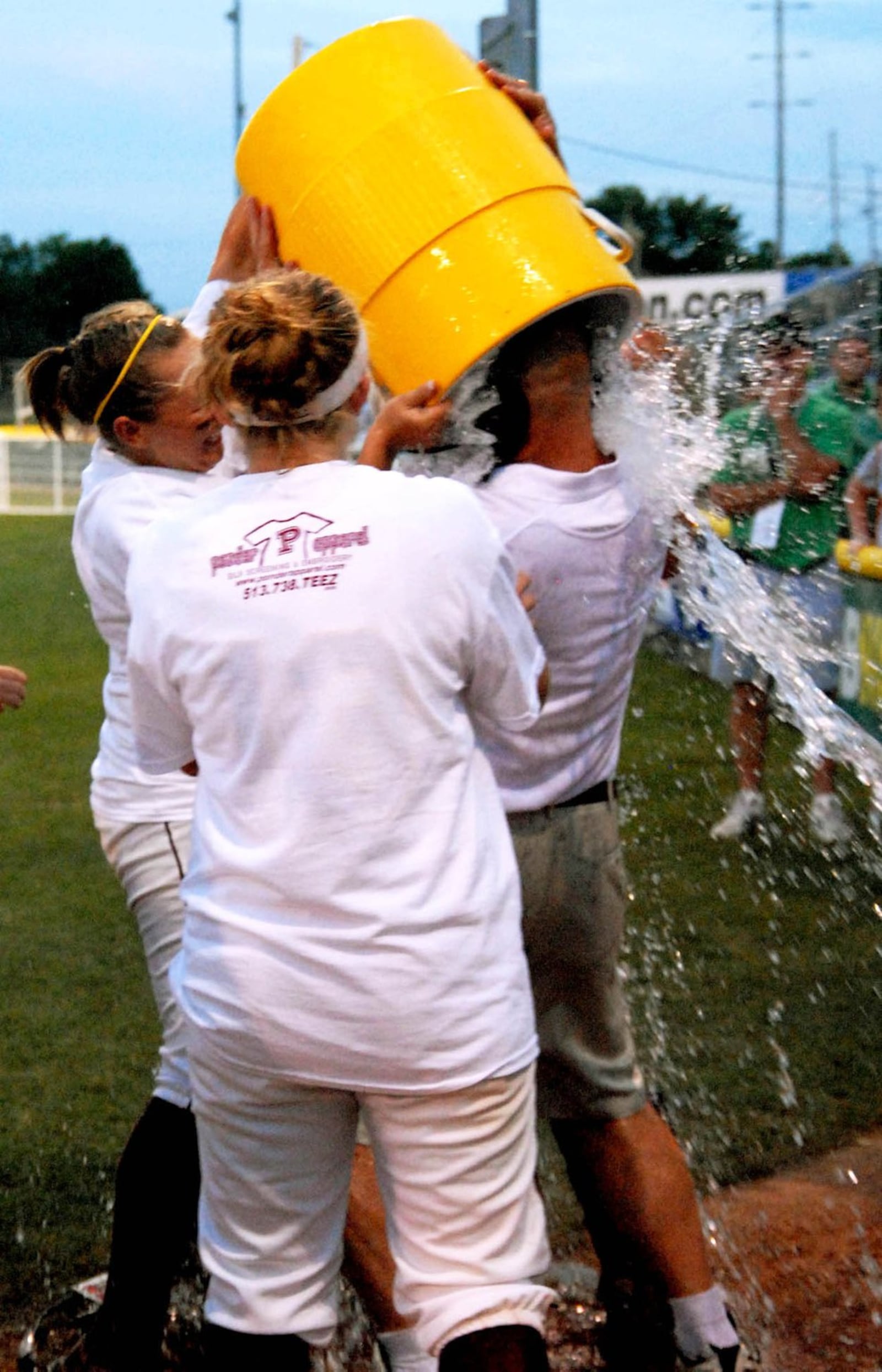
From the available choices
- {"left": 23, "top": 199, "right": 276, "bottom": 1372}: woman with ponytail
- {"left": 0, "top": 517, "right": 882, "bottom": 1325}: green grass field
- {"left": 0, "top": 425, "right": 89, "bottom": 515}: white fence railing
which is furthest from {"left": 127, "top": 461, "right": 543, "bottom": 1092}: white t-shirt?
{"left": 0, "top": 425, "right": 89, "bottom": 515}: white fence railing

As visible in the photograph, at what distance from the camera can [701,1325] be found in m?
2.95

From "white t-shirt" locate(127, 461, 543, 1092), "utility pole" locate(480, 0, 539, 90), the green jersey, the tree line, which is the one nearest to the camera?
"white t-shirt" locate(127, 461, 543, 1092)

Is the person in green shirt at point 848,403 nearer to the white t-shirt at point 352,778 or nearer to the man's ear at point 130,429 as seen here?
the man's ear at point 130,429

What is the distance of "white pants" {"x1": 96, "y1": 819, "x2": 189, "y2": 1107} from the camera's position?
3.02m

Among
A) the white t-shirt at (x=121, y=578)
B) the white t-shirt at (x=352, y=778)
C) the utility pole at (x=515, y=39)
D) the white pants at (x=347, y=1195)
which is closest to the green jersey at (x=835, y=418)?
the utility pole at (x=515, y=39)

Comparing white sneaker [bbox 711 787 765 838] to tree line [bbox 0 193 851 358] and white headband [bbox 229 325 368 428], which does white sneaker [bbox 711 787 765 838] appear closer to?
white headband [bbox 229 325 368 428]

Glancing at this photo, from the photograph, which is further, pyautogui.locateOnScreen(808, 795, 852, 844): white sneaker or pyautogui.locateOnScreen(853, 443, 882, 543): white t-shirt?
pyautogui.locateOnScreen(853, 443, 882, 543): white t-shirt

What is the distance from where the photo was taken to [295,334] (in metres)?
2.22

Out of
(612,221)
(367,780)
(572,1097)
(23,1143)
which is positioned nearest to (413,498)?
(367,780)

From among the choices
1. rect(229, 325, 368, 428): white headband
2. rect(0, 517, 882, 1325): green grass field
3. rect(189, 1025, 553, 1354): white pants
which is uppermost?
rect(229, 325, 368, 428): white headband

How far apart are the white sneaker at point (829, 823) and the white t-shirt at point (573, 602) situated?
167 inches

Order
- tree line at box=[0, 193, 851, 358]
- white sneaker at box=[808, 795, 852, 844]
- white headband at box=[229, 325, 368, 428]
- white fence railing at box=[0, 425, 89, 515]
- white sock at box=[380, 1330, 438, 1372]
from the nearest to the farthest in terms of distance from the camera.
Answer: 1. white headband at box=[229, 325, 368, 428]
2. white sock at box=[380, 1330, 438, 1372]
3. white sneaker at box=[808, 795, 852, 844]
4. white fence railing at box=[0, 425, 89, 515]
5. tree line at box=[0, 193, 851, 358]

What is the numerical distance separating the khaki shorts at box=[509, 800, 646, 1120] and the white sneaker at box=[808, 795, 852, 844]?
411 cm

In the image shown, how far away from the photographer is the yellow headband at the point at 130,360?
10.1ft
